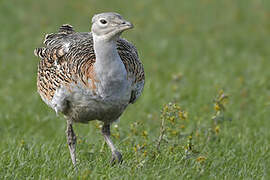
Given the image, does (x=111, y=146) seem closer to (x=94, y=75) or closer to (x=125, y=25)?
(x=94, y=75)

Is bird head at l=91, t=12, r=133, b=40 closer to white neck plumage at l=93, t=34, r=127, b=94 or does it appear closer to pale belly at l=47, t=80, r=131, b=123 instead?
white neck plumage at l=93, t=34, r=127, b=94

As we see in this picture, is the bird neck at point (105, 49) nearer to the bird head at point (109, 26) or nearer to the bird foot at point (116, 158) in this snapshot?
the bird head at point (109, 26)

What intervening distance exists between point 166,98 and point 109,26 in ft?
12.9

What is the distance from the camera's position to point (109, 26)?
4.61 metres

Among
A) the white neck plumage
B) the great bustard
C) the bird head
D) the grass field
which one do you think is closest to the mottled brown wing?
the great bustard

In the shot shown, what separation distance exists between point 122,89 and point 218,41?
7.05m

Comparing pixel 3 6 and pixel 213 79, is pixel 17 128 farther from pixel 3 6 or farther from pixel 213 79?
pixel 3 6

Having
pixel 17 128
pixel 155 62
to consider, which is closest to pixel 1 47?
pixel 155 62

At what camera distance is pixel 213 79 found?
364 inches

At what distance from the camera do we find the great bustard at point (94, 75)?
4672 mm

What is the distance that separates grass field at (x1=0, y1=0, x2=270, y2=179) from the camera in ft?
16.8

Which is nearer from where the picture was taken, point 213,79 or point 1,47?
point 213,79

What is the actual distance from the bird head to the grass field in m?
0.87

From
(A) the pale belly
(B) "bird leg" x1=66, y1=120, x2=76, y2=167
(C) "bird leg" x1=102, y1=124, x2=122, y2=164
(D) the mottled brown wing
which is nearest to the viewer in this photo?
(A) the pale belly
